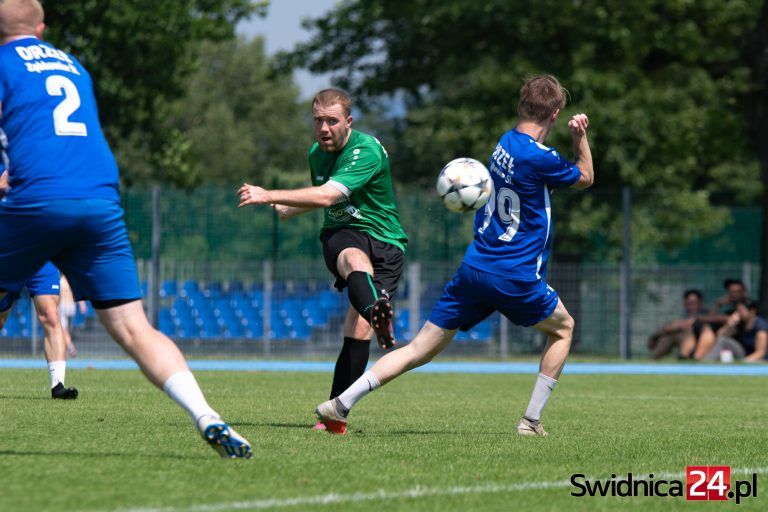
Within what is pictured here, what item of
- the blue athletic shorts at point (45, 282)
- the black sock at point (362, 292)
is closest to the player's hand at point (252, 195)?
the black sock at point (362, 292)

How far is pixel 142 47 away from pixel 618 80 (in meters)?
9.69

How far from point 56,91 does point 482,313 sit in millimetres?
3182

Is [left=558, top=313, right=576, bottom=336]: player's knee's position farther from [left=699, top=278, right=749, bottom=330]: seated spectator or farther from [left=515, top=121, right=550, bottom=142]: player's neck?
[left=699, top=278, right=749, bottom=330]: seated spectator

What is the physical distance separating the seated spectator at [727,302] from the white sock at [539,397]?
14061mm

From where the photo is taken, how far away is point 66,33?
25.9m

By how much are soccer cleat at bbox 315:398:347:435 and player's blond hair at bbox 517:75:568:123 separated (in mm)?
2097

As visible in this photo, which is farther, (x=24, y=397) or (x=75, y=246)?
(x=24, y=397)

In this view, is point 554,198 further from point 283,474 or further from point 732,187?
point 732,187

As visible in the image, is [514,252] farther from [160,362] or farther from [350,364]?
[160,362]

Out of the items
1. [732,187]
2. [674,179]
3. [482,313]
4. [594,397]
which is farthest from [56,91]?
[732,187]

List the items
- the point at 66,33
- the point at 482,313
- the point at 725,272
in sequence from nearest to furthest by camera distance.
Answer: the point at 482,313 < the point at 725,272 < the point at 66,33

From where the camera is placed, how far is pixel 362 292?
8.02 m

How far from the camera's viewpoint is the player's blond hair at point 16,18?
6055mm

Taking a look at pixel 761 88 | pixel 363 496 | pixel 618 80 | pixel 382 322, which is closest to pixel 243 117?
pixel 618 80
